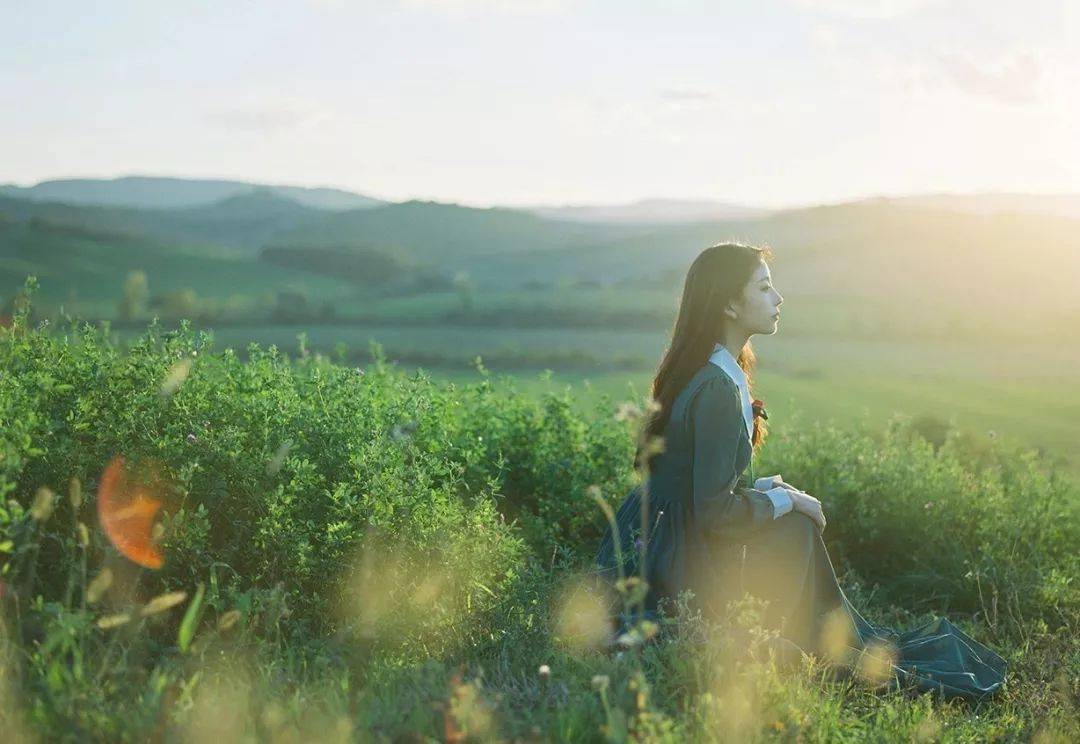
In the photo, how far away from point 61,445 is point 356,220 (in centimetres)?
4769

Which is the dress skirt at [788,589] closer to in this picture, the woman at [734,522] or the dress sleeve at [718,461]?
the woman at [734,522]

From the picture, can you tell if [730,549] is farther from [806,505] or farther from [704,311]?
[704,311]

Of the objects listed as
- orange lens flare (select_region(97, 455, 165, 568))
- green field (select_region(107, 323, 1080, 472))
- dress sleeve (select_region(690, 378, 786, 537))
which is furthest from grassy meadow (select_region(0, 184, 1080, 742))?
green field (select_region(107, 323, 1080, 472))

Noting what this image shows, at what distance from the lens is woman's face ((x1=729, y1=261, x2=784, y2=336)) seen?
469 centimetres

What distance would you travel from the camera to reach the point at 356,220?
167ft

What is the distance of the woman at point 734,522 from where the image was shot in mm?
4531

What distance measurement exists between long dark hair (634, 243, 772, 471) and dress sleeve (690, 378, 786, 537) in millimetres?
232

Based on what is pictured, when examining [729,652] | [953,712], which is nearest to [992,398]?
[953,712]

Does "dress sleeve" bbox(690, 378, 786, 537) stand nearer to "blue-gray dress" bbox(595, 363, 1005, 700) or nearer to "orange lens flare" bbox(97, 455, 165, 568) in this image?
"blue-gray dress" bbox(595, 363, 1005, 700)

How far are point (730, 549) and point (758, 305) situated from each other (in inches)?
43.3

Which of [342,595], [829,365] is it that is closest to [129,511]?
[342,595]

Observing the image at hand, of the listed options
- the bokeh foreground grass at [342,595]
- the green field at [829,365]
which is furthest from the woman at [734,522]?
the green field at [829,365]

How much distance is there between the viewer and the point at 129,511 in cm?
401

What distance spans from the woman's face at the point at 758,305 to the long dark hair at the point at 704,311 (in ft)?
0.10
